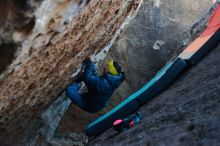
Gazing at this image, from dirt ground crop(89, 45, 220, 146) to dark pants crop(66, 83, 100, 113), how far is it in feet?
2.15

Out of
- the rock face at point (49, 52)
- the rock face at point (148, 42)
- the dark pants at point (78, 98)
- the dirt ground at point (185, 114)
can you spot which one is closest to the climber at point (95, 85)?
the dark pants at point (78, 98)

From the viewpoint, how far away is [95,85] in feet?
17.9

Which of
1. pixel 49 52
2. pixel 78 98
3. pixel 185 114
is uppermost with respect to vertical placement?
pixel 49 52

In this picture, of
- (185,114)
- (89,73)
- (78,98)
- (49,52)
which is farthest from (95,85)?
(49,52)

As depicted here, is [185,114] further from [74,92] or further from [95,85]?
[74,92]

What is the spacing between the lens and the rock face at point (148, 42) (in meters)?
8.68

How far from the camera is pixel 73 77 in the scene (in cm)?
525

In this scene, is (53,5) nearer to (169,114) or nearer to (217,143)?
(217,143)

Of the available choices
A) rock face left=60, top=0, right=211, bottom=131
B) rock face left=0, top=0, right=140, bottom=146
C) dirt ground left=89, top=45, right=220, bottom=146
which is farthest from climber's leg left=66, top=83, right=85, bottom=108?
rock face left=60, top=0, right=211, bottom=131

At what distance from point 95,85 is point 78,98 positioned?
0.52 meters

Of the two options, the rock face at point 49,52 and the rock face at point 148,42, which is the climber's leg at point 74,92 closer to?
the rock face at point 49,52

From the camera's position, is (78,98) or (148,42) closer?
(78,98)

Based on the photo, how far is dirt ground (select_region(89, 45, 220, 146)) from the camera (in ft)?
10.5

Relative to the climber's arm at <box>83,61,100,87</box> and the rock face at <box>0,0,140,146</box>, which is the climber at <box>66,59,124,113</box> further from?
the rock face at <box>0,0,140,146</box>
